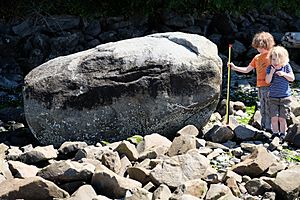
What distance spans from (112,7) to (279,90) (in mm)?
6886

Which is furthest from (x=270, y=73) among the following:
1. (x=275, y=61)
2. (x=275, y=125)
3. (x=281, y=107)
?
(x=275, y=125)

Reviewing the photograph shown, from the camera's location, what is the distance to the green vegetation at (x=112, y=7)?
13648 millimetres

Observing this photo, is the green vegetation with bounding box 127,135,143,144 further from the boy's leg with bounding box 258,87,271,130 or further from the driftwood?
the driftwood

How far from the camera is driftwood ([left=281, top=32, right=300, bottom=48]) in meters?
12.8

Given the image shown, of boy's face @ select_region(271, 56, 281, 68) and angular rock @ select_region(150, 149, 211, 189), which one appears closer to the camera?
angular rock @ select_region(150, 149, 211, 189)

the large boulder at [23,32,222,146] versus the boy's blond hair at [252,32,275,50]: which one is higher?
the boy's blond hair at [252,32,275,50]

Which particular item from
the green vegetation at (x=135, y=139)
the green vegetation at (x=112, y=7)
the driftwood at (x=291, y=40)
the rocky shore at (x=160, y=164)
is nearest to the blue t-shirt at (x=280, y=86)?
the rocky shore at (x=160, y=164)

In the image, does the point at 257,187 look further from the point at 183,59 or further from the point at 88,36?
the point at 88,36

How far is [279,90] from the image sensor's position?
794 cm

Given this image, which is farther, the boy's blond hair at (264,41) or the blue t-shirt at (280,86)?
the boy's blond hair at (264,41)

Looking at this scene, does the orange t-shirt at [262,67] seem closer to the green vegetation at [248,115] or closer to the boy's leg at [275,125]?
the boy's leg at [275,125]

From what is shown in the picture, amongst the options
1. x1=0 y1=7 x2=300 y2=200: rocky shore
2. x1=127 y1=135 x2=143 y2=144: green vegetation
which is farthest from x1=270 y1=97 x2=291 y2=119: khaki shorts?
x1=127 y1=135 x2=143 y2=144: green vegetation

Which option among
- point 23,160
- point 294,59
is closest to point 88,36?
point 294,59

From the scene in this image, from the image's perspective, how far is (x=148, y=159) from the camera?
22.3 feet
